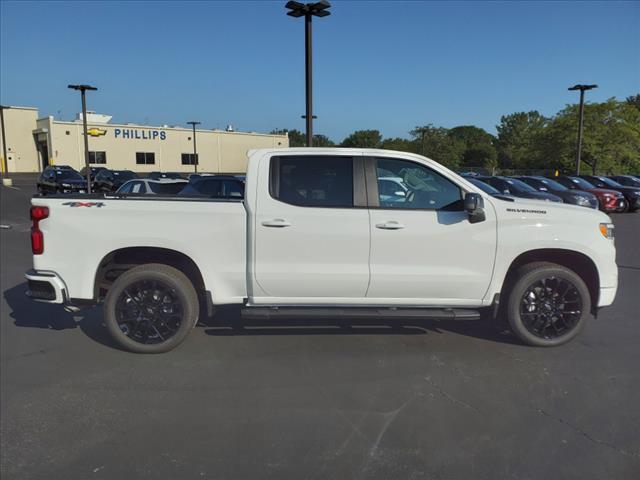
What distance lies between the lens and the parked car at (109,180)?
91.7ft

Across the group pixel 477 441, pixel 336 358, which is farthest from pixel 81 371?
pixel 477 441

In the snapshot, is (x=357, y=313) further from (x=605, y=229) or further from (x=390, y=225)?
(x=605, y=229)

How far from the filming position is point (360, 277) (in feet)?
14.5

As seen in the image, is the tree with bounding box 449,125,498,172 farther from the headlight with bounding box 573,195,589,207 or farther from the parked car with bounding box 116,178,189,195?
the parked car with bounding box 116,178,189,195

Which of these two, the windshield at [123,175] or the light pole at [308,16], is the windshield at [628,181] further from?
the windshield at [123,175]

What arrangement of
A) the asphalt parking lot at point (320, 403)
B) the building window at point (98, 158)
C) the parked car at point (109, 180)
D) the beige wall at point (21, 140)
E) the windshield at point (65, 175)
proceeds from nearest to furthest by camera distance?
the asphalt parking lot at point (320, 403)
the windshield at point (65, 175)
the parked car at point (109, 180)
the building window at point (98, 158)
the beige wall at point (21, 140)

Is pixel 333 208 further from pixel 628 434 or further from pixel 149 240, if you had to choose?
pixel 628 434

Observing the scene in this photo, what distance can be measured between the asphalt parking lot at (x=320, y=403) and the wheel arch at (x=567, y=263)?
0.61 m

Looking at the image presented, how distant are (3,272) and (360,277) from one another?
257 inches

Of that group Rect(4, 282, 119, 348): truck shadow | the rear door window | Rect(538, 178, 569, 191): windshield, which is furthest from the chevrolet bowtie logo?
the rear door window

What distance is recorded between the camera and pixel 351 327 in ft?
17.1

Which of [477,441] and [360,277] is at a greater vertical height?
[360,277]

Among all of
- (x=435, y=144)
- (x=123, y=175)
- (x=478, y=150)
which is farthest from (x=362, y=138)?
(x=123, y=175)

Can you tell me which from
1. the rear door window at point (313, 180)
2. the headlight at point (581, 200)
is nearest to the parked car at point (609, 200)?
the headlight at point (581, 200)
